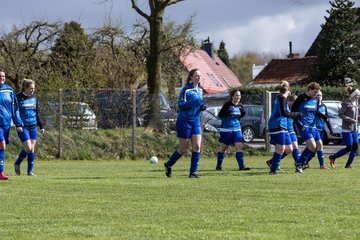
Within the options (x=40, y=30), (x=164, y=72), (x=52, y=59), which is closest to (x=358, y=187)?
(x=52, y=59)

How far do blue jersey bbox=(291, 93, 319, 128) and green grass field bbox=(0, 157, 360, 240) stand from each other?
7.75 ft

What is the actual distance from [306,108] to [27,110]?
582 centimetres

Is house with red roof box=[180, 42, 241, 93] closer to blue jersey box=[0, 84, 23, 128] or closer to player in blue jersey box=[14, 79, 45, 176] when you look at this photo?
player in blue jersey box=[14, 79, 45, 176]

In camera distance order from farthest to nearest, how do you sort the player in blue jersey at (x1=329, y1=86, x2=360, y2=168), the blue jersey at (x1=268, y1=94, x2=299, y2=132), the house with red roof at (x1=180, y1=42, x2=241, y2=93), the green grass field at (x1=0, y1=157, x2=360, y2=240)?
the house with red roof at (x1=180, y1=42, x2=241, y2=93) → the player in blue jersey at (x1=329, y1=86, x2=360, y2=168) → the blue jersey at (x1=268, y1=94, x2=299, y2=132) → the green grass field at (x1=0, y1=157, x2=360, y2=240)

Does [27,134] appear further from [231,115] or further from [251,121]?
[251,121]

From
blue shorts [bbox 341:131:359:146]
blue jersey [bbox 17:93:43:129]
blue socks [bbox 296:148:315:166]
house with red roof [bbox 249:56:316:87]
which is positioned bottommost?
blue socks [bbox 296:148:315:166]

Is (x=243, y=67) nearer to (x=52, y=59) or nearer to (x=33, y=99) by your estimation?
(x=52, y=59)

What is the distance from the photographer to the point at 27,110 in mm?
17469

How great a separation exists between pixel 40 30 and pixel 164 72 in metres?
13.0

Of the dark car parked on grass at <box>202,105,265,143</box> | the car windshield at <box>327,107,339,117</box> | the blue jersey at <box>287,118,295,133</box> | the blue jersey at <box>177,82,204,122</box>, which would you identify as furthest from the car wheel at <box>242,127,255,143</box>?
the blue jersey at <box>177,82,204,122</box>

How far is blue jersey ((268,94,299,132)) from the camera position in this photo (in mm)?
17250

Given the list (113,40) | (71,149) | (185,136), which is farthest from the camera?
(113,40)

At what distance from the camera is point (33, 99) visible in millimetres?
17641

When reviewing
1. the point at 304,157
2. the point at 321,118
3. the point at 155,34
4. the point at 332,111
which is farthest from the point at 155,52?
the point at 304,157
